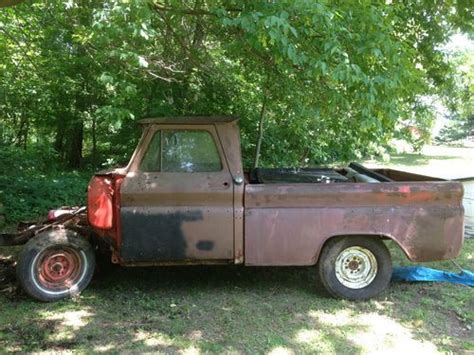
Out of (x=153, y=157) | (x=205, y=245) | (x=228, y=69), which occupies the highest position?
(x=228, y=69)

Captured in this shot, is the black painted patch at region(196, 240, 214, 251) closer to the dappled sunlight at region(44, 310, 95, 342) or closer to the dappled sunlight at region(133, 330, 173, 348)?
the dappled sunlight at region(133, 330, 173, 348)

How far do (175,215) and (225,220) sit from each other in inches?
19.2

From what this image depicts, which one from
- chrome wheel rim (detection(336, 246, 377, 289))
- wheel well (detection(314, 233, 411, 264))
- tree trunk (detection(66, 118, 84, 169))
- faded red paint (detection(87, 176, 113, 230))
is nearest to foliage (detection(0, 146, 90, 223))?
tree trunk (detection(66, 118, 84, 169))

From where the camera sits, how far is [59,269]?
5.11m

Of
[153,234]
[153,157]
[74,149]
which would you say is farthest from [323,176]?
[74,149]

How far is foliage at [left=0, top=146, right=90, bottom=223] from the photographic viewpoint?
8945 millimetres

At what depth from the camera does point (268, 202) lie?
16.2 ft

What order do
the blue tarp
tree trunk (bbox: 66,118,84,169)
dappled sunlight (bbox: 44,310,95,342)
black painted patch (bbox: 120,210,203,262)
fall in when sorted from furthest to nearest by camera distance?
tree trunk (bbox: 66,118,84,169), the blue tarp, black painted patch (bbox: 120,210,203,262), dappled sunlight (bbox: 44,310,95,342)

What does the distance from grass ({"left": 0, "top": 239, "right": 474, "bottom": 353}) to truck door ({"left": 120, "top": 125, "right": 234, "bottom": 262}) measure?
0.51 m

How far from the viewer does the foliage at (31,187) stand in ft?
29.3

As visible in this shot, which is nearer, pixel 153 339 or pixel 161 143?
pixel 153 339

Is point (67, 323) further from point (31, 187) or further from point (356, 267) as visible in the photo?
point (31, 187)

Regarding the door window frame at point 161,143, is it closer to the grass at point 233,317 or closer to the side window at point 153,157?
the side window at point 153,157

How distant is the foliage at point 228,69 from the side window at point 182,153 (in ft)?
3.49
